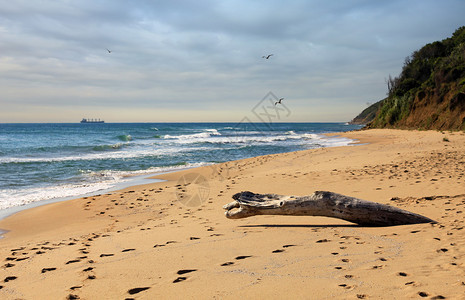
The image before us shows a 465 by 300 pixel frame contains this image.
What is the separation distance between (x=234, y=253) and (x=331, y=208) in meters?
2.03

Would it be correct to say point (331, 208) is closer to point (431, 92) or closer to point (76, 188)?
point (76, 188)

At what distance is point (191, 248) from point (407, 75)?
1868 inches

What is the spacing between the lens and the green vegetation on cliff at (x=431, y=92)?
96.0ft

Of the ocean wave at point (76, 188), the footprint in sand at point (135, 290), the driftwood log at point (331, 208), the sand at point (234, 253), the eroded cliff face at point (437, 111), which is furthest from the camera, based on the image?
the eroded cliff face at point (437, 111)

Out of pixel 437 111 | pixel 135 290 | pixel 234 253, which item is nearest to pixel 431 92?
pixel 437 111

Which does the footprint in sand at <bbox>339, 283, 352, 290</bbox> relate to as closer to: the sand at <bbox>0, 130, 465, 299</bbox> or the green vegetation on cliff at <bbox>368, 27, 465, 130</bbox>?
the sand at <bbox>0, 130, 465, 299</bbox>

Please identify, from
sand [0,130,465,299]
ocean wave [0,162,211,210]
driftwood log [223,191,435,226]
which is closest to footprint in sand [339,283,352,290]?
sand [0,130,465,299]

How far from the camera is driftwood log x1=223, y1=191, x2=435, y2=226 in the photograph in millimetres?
5133

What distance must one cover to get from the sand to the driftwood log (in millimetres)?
201

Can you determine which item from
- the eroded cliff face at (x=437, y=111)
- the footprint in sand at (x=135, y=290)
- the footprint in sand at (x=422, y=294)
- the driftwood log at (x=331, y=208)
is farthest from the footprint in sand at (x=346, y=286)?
the eroded cliff face at (x=437, y=111)

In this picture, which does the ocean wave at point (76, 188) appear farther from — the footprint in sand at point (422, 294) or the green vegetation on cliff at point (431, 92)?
the green vegetation on cliff at point (431, 92)

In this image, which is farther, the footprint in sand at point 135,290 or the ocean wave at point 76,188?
the ocean wave at point 76,188

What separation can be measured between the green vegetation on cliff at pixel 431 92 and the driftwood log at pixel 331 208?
89.0 ft

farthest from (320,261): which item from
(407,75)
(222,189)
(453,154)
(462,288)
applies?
(407,75)
